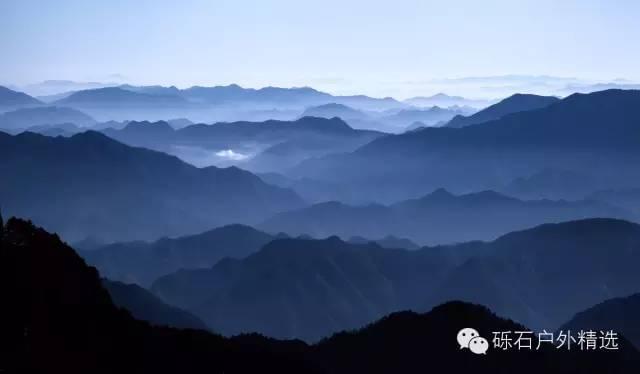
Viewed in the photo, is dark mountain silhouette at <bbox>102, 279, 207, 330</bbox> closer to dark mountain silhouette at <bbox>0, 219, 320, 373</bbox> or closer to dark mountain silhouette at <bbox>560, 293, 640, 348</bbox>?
dark mountain silhouette at <bbox>560, 293, 640, 348</bbox>

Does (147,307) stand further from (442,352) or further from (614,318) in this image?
(614,318)

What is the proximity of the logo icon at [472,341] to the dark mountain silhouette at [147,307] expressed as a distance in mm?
77861

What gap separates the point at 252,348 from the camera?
84125mm

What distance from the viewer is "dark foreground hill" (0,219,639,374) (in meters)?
47.5

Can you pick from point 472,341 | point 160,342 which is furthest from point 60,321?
point 472,341

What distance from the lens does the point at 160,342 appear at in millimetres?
70062

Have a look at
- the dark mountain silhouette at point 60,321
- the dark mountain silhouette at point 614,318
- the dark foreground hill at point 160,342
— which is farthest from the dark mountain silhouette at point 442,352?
the dark mountain silhouette at point 60,321

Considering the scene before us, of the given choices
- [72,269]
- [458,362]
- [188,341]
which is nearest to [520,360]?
[458,362]

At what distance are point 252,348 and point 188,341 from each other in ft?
35.2

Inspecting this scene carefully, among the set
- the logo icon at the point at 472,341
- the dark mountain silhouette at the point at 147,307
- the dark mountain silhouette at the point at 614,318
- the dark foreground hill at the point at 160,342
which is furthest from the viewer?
the dark mountain silhouette at the point at 147,307

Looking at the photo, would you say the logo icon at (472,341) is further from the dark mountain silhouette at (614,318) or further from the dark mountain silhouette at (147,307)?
the dark mountain silhouette at (147,307)

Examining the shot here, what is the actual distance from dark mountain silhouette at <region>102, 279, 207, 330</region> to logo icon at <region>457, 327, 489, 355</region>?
7786 cm

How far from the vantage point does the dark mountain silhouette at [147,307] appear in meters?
172

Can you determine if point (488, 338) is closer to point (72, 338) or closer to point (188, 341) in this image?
point (188, 341)
